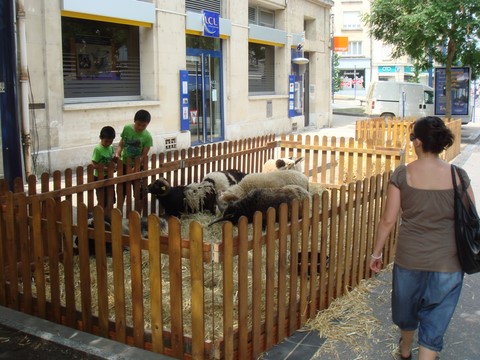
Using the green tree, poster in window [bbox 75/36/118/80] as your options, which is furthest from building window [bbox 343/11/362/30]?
poster in window [bbox 75/36/118/80]

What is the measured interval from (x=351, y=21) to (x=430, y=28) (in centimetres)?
4084

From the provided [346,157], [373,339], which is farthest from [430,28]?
[373,339]

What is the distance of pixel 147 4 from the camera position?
1263cm

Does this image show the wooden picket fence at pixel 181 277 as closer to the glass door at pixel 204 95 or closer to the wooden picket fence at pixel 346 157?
the wooden picket fence at pixel 346 157

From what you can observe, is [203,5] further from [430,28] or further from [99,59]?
[430,28]

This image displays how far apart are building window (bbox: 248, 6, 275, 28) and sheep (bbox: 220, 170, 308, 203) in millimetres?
11966

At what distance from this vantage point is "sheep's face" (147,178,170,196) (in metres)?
6.86

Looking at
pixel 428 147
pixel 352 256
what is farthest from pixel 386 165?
pixel 428 147

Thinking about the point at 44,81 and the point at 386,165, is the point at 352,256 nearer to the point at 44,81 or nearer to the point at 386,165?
the point at 386,165

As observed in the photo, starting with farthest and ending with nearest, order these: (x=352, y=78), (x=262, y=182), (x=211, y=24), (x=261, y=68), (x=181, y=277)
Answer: (x=352, y=78)
(x=261, y=68)
(x=211, y=24)
(x=262, y=182)
(x=181, y=277)

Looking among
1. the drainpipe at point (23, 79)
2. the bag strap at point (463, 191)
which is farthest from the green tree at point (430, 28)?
the bag strap at point (463, 191)

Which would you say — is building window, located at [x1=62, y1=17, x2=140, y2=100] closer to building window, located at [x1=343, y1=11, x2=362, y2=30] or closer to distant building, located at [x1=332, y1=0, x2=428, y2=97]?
distant building, located at [x1=332, y1=0, x2=428, y2=97]

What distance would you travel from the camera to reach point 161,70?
1334cm

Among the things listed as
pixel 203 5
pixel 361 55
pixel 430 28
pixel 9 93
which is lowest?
pixel 9 93
